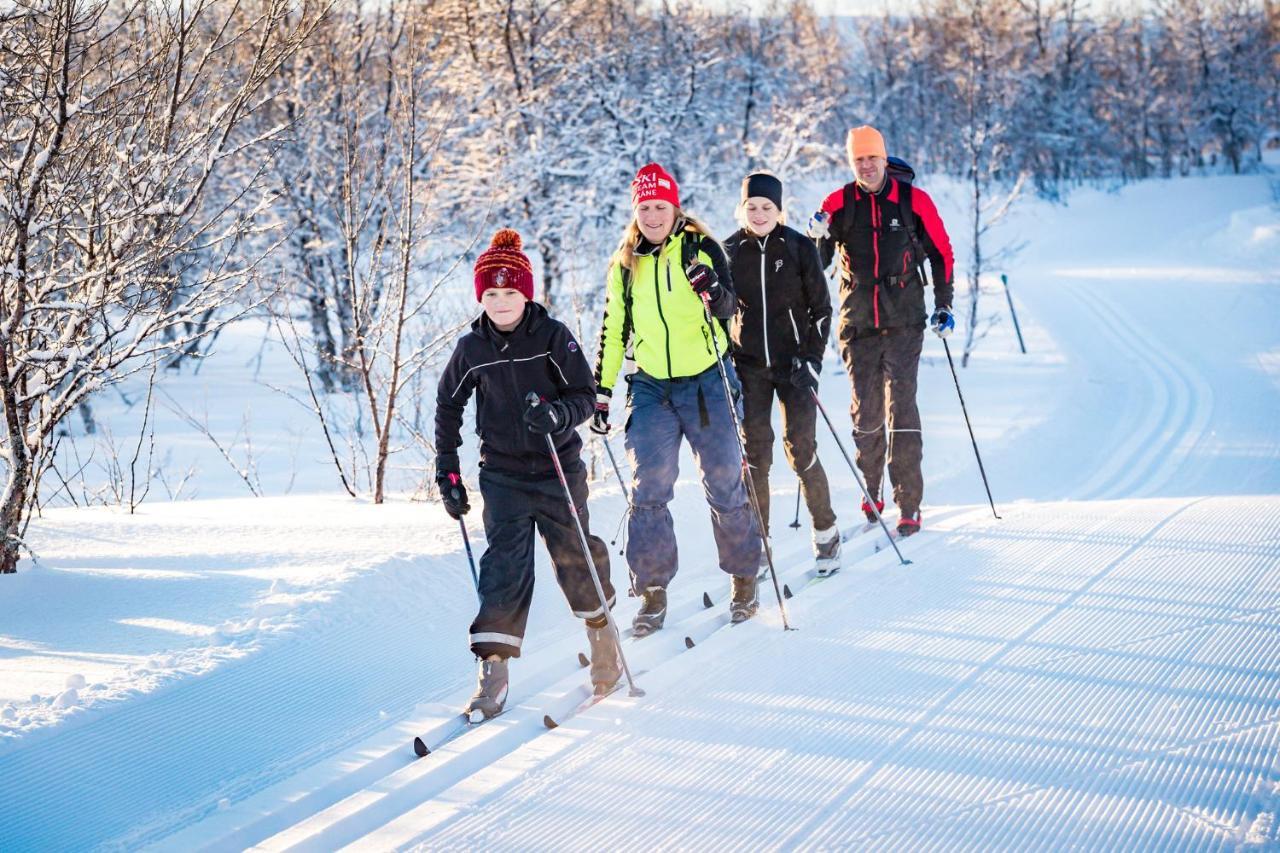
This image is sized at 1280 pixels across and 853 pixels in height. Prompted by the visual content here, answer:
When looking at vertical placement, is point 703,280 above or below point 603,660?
above

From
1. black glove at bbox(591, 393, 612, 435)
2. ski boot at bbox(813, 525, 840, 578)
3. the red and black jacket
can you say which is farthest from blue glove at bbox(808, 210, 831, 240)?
black glove at bbox(591, 393, 612, 435)

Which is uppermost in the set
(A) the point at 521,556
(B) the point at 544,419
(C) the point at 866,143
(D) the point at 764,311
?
(C) the point at 866,143

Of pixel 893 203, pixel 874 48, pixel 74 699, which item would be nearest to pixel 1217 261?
pixel 893 203

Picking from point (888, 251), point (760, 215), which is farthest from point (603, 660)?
point (888, 251)

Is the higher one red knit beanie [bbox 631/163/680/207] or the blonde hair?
red knit beanie [bbox 631/163/680/207]

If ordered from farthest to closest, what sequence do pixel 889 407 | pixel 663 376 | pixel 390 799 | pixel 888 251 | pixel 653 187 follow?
pixel 889 407 → pixel 888 251 → pixel 663 376 → pixel 653 187 → pixel 390 799

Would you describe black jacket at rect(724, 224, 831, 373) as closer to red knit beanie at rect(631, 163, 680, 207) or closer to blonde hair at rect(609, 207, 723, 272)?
blonde hair at rect(609, 207, 723, 272)

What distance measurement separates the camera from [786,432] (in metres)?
4.77

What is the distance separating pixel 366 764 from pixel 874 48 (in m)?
61.3

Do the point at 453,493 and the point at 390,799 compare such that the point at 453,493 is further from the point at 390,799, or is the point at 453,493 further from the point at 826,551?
the point at 826,551

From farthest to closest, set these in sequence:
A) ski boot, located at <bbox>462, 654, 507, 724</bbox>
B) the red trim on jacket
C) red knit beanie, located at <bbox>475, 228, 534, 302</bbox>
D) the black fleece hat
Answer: the red trim on jacket
the black fleece hat
red knit beanie, located at <bbox>475, 228, 534, 302</bbox>
ski boot, located at <bbox>462, 654, 507, 724</bbox>

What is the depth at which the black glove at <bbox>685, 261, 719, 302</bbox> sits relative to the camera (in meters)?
3.81

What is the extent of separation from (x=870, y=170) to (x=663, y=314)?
1.96m

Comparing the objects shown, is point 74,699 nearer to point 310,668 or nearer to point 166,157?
point 310,668
